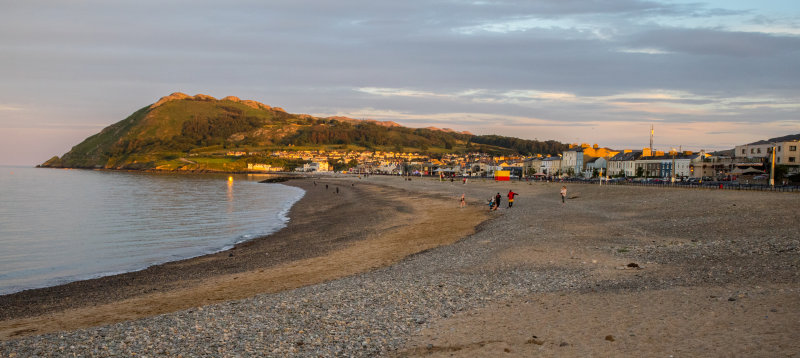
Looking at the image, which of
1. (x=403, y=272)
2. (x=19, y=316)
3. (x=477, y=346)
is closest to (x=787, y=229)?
(x=403, y=272)

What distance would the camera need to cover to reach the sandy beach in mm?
7996

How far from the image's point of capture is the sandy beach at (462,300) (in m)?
8.00

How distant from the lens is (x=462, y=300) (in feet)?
35.6

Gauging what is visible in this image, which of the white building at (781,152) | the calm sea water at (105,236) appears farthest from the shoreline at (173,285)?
the white building at (781,152)

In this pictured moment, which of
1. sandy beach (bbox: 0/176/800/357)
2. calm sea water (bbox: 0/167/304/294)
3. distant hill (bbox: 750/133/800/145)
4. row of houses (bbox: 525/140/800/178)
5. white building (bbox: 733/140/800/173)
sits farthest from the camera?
distant hill (bbox: 750/133/800/145)

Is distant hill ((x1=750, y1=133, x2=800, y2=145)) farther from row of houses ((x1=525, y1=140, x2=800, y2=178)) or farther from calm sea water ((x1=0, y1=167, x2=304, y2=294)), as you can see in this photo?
calm sea water ((x1=0, y1=167, x2=304, y2=294))

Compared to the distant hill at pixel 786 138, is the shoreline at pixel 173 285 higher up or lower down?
lower down

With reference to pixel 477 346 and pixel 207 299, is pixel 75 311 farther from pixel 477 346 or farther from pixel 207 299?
pixel 477 346

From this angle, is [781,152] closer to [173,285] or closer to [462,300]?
[462,300]

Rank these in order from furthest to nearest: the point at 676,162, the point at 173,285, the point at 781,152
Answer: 1. the point at 676,162
2. the point at 781,152
3. the point at 173,285

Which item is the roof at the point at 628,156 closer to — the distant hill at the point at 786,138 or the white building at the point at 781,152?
the white building at the point at 781,152

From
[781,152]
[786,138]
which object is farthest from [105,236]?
[786,138]

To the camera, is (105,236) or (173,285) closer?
(173,285)

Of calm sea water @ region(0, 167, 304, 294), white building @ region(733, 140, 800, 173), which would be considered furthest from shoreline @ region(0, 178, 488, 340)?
white building @ region(733, 140, 800, 173)
